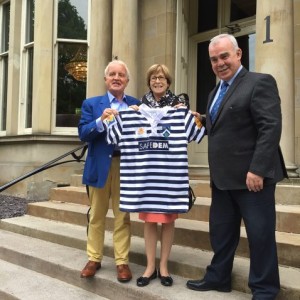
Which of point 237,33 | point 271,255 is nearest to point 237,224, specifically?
point 271,255

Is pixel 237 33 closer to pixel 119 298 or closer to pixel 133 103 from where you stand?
pixel 133 103

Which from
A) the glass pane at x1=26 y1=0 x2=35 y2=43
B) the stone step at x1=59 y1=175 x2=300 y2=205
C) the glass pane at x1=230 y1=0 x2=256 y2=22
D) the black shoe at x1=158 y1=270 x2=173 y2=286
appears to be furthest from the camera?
the glass pane at x1=26 y1=0 x2=35 y2=43

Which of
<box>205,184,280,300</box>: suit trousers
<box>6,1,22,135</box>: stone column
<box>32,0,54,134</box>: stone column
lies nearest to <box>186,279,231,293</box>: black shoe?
<box>205,184,280,300</box>: suit trousers

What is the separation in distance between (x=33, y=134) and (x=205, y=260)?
530 cm

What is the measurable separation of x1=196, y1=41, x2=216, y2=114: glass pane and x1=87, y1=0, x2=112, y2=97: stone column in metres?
1.71

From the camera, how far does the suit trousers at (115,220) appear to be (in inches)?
139

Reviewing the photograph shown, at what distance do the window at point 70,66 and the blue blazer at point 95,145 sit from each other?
487cm

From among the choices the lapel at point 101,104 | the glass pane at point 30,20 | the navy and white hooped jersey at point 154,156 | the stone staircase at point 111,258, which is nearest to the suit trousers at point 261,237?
the stone staircase at point 111,258

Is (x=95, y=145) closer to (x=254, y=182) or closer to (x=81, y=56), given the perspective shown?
(x=254, y=182)

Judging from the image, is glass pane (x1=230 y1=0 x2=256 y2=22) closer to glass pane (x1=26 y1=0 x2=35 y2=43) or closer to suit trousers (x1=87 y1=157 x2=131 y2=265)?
glass pane (x1=26 y1=0 x2=35 y2=43)

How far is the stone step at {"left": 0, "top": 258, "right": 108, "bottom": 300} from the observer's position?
11.8 feet

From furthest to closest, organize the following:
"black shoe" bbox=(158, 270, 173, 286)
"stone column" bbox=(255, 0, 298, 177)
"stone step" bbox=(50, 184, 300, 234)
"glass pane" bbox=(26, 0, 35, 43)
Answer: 1. "glass pane" bbox=(26, 0, 35, 43)
2. "stone column" bbox=(255, 0, 298, 177)
3. "stone step" bbox=(50, 184, 300, 234)
4. "black shoe" bbox=(158, 270, 173, 286)

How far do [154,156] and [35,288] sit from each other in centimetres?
170

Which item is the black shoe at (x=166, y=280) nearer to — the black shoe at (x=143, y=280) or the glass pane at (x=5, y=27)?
the black shoe at (x=143, y=280)
